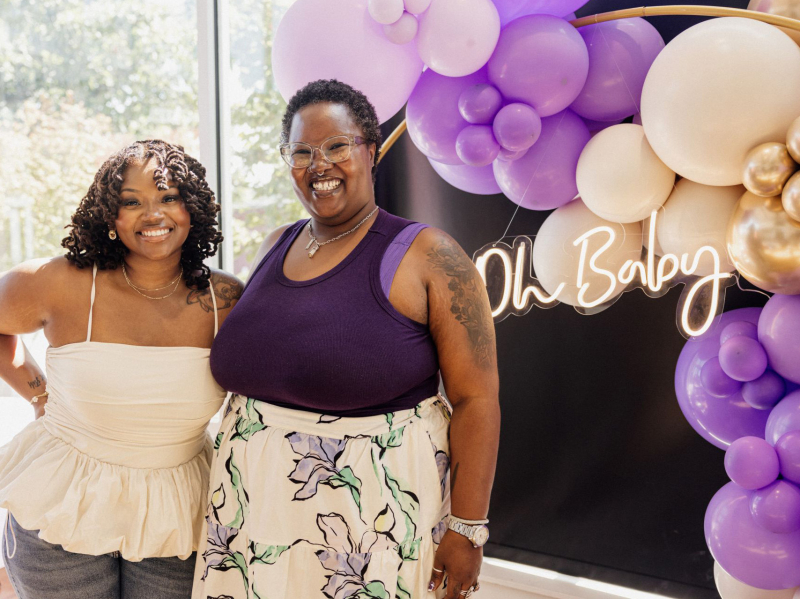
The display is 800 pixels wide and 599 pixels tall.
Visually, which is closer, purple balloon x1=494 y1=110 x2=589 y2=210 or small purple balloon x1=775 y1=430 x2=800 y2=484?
small purple balloon x1=775 y1=430 x2=800 y2=484

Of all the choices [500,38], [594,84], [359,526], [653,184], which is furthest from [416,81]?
[359,526]

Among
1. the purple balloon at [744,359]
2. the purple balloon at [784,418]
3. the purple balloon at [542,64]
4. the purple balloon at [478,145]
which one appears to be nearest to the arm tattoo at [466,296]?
the purple balloon at [478,145]

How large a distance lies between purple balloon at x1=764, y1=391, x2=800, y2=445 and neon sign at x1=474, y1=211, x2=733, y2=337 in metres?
0.24

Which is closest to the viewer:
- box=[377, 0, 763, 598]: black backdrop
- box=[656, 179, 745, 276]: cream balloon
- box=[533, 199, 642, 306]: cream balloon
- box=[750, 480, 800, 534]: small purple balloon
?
box=[750, 480, 800, 534]: small purple balloon

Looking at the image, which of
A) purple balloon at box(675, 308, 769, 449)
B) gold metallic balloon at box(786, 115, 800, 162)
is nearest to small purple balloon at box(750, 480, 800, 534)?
purple balloon at box(675, 308, 769, 449)

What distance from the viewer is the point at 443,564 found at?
140 centimetres

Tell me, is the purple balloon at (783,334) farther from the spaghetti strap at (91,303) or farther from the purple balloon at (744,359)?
the spaghetti strap at (91,303)

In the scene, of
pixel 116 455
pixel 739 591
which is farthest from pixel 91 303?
pixel 739 591

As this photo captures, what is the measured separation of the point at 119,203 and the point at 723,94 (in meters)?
1.35

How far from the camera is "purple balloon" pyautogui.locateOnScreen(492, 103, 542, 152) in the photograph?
1.56 metres

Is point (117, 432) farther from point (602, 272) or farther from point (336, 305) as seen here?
point (602, 272)

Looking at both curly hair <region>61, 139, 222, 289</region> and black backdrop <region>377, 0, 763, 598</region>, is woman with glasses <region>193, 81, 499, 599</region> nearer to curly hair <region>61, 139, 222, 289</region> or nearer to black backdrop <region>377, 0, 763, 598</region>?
curly hair <region>61, 139, 222, 289</region>

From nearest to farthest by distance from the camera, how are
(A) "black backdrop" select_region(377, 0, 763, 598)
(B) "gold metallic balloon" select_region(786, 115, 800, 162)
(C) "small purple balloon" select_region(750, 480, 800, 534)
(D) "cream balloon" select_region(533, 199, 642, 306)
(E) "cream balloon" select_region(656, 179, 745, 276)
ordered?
(B) "gold metallic balloon" select_region(786, 115, 800, 162) → (C) "small purple balloon" select_region(750, 480, 800, 534) → (E) "cream balloon" select_region(656, 179, 745, 276) → (D) "cream balloon" select_region(533, 199, 642, 306) → (A) "black backdrop" select_region(377, 0, 763, 598)

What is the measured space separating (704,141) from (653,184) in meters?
0.16
